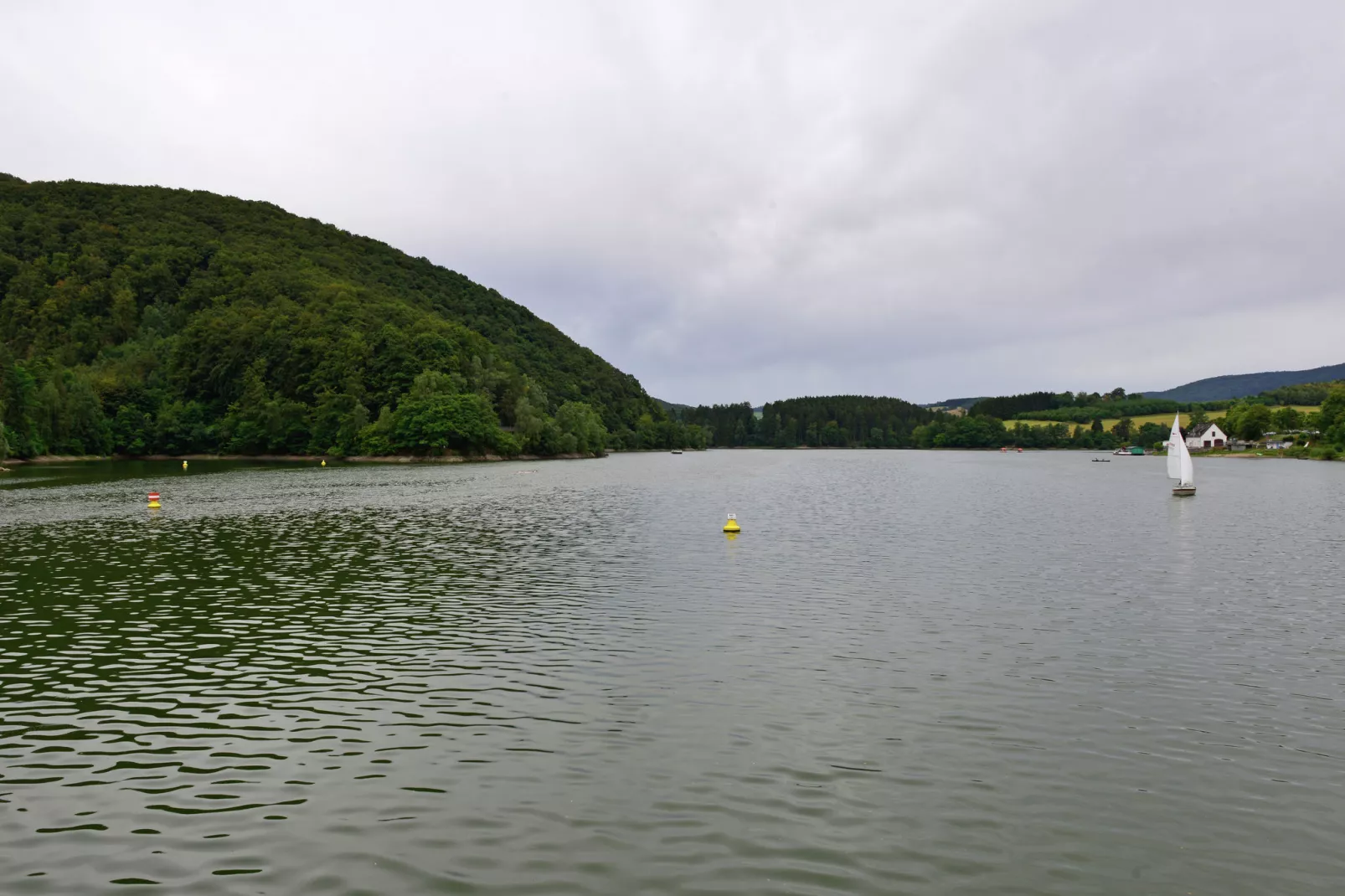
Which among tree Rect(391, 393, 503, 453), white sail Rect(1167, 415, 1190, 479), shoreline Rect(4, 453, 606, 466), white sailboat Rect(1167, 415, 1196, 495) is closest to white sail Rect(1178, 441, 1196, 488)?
white sailboat Rect(1167, 415, 1196, 495)

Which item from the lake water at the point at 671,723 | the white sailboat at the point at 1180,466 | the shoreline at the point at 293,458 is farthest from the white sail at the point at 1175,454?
the shoreline at the point at 293,458

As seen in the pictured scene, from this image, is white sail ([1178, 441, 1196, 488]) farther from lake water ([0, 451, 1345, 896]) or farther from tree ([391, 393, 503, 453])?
tree ([391, 393, 503, 453])

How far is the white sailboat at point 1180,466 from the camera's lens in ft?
271

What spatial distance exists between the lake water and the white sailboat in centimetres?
4600

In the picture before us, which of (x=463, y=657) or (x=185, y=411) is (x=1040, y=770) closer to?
(x=463, y=657)

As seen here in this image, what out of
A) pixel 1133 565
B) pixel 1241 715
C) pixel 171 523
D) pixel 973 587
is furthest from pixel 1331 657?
pixel 171 523

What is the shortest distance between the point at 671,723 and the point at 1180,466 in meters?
88.8

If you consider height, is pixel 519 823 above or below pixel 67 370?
below

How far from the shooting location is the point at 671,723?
1698cm

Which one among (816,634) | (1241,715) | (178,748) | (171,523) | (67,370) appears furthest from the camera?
(67,370)

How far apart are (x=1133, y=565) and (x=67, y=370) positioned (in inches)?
8861

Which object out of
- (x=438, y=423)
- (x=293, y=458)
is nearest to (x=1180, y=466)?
(x=438, y=423)

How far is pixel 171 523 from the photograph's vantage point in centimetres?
5478

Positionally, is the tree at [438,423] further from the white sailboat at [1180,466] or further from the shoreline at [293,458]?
the white sailboat at [1180,466]
